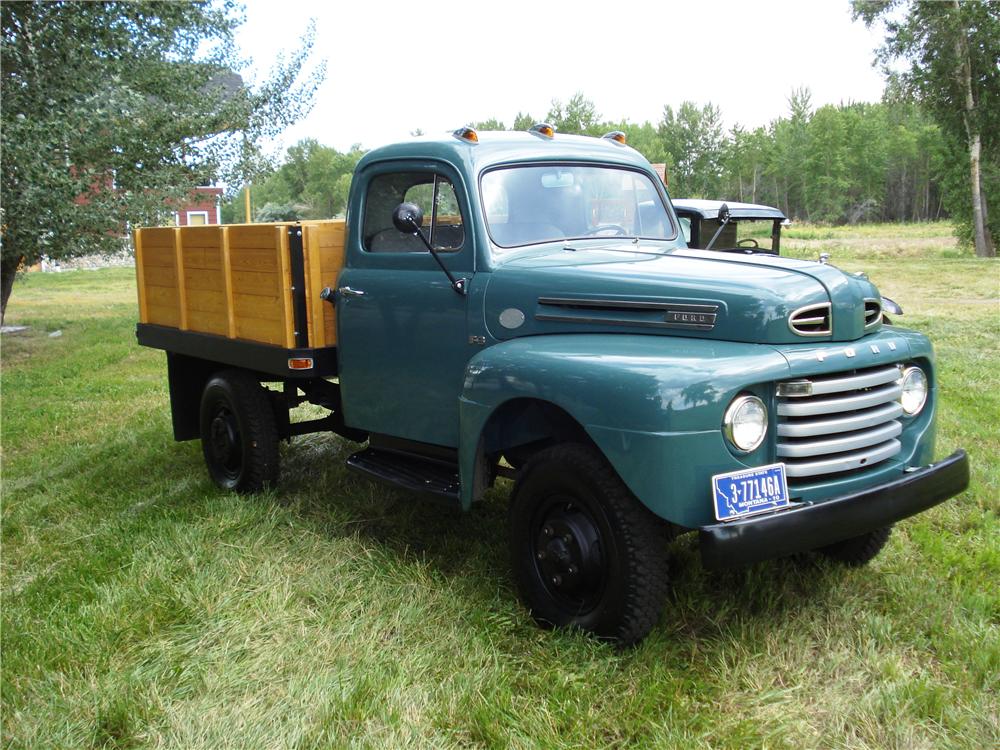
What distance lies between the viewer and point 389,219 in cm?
482

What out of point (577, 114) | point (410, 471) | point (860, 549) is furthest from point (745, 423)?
point (577, 114)

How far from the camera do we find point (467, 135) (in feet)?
14.5

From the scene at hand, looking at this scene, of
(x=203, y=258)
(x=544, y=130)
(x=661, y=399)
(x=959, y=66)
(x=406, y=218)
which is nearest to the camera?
(x=661, y=399)

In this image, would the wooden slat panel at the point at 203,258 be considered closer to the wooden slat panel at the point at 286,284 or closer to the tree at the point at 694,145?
the wooden slat panel at the point at 286,284

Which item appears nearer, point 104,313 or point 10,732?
point 10,732

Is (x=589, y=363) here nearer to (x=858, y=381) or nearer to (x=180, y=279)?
(x=858, y=381)

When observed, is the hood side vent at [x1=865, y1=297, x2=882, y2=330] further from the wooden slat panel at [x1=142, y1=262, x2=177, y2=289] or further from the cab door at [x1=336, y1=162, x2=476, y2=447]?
the wooden slat panel at [x1=142, y1=262, x2=177, y2=289]

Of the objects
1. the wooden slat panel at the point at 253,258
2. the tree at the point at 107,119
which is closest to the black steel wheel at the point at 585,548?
the wooden slat panel at the point at 253,258

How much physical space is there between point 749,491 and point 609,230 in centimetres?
186

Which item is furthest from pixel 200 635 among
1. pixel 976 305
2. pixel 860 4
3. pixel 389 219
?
pixel 860 4

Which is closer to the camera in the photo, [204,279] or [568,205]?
[568,205]

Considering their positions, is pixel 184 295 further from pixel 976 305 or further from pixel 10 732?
pixel 976 305

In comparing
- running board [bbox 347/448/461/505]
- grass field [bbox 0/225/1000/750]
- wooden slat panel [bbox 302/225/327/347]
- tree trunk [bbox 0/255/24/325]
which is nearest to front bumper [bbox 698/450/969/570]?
grass field [bbox 0/225/1000/750]

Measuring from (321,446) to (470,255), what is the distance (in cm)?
308
